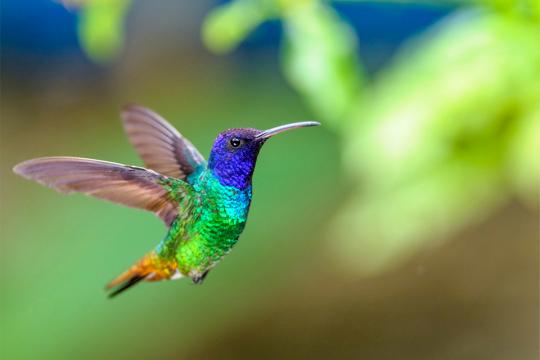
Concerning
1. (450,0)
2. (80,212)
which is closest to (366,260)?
(450,0)

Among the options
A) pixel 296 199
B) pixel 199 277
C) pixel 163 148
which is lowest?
pixel 199 277

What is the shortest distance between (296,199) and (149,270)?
2175 millimetres

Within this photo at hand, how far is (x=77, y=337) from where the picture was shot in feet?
8.14

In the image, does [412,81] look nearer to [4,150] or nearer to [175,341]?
[175,341]

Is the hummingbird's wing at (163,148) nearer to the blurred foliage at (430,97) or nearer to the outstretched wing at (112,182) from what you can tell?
the outstretched wing at (112,182)

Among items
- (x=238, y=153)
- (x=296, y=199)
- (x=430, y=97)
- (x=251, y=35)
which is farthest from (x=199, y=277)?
(x=296, y=199)

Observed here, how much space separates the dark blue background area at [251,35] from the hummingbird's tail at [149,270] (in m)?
1.14

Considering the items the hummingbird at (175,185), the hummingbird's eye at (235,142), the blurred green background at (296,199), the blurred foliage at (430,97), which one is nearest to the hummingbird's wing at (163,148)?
the hummingbird at (175,185)

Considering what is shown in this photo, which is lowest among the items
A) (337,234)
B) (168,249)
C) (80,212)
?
(168,249)

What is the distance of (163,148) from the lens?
53 centimetres

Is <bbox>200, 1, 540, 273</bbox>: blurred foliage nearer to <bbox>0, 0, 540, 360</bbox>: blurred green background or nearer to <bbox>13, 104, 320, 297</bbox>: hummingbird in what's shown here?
<bbox>0, 0, 540, 360</bbox>: blurred green background

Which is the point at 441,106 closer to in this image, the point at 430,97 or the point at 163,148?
the point at 430,97

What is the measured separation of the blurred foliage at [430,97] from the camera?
3.50 feet

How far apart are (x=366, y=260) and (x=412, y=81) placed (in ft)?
1.98
